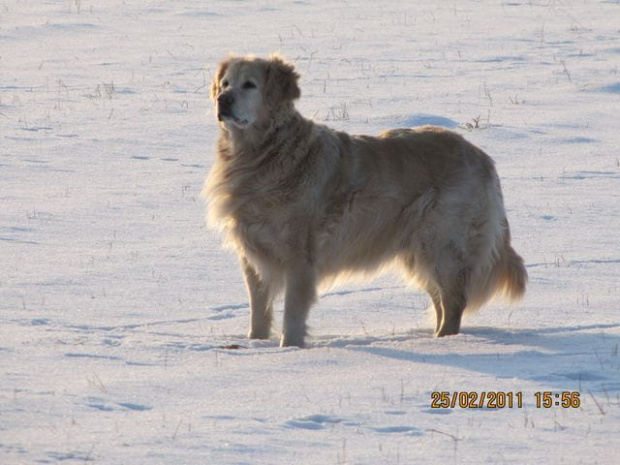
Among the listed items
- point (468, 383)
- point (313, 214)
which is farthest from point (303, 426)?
point (313, 214)

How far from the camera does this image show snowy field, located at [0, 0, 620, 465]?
486cm

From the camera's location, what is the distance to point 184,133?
528 inches

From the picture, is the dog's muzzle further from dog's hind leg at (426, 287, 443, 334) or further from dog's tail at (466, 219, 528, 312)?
dog's tail at (466, 219, 528, 312)

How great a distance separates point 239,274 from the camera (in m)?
8.73

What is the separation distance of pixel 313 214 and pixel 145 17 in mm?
14099

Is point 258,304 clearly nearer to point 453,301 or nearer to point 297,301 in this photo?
point 297,301

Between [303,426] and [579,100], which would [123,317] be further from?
[579,100]

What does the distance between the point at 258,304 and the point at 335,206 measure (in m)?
0.81

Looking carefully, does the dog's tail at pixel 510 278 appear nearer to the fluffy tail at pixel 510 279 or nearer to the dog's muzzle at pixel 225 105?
the fluffy tail at pixel 510 279

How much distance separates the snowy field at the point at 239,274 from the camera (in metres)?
4.86
